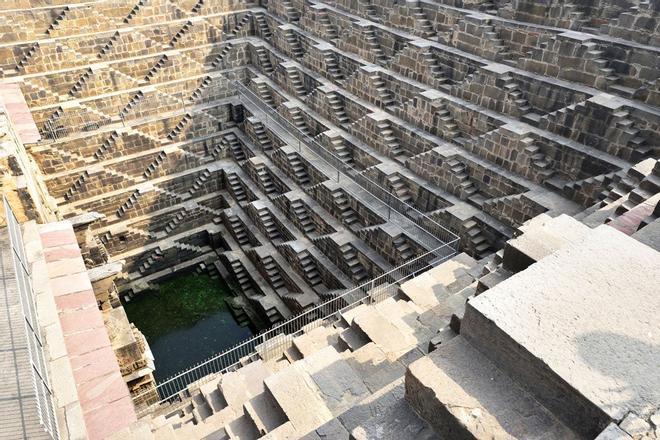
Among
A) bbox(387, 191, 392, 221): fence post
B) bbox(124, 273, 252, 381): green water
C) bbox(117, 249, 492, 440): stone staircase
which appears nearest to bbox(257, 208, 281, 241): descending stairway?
bbox(124, 273, 252, 381): green water

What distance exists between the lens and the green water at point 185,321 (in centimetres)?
1444

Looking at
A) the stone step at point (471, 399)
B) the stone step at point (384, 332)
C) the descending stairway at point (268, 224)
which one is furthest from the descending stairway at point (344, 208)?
the stone step at point (471, 399)

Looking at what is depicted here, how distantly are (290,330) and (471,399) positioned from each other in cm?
1041

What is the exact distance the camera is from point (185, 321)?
51.2 ft

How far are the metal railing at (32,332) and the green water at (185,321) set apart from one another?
6380 mm

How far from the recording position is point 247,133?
1958cm

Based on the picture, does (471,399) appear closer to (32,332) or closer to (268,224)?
(32,332)

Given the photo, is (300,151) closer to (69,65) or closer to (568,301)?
(69,65)

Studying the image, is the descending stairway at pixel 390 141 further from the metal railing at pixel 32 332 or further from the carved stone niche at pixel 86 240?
the metal railing at pixel 32 332

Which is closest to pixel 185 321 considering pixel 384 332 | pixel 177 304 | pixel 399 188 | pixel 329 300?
pixel 177 304

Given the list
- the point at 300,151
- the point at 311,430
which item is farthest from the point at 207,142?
the point at 311,430

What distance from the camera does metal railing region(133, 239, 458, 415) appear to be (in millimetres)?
10648

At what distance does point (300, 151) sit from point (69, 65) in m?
9.28

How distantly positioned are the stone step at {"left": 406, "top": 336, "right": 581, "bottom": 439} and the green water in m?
11.1
